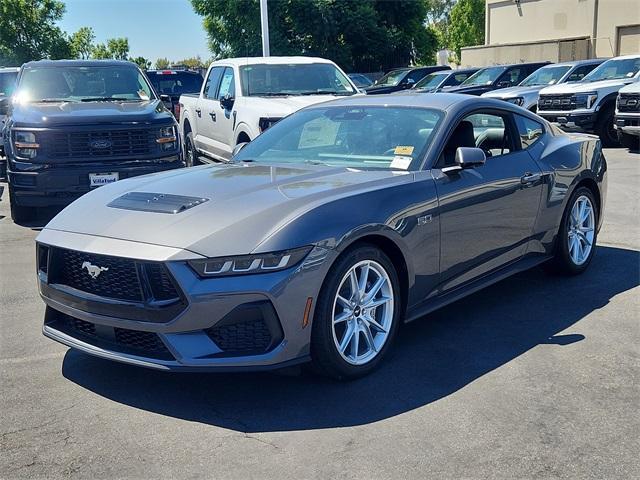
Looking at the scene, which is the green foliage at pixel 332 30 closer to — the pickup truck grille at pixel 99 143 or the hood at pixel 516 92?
the hood at pixel 516 92

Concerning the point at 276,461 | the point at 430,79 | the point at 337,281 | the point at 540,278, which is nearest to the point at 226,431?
the point at 276,461

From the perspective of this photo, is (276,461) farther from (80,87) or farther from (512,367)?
(80,87)

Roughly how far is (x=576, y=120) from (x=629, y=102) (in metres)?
2.06

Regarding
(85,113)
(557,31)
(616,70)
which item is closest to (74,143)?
(85,113)

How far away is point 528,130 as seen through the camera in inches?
226

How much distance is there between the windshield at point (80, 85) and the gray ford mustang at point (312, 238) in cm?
466

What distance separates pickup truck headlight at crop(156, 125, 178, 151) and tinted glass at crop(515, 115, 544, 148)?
182 inches

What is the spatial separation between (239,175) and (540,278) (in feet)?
9.11

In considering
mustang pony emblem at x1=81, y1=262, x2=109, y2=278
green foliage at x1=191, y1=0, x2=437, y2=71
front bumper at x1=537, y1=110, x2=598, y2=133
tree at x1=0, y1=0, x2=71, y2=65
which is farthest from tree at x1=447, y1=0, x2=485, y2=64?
mustang pony emblem at x1=81, y1=262, x2=109, y2=278

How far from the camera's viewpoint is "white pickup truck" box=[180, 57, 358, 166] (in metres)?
9.77

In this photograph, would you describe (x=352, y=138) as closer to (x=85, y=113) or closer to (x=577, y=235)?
(x=577, y=235)

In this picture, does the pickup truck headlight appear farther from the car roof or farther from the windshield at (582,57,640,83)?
the windshield at (582,57,640,83)

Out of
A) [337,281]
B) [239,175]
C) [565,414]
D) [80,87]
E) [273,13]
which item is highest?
[273,13]

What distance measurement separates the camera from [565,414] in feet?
11.9
